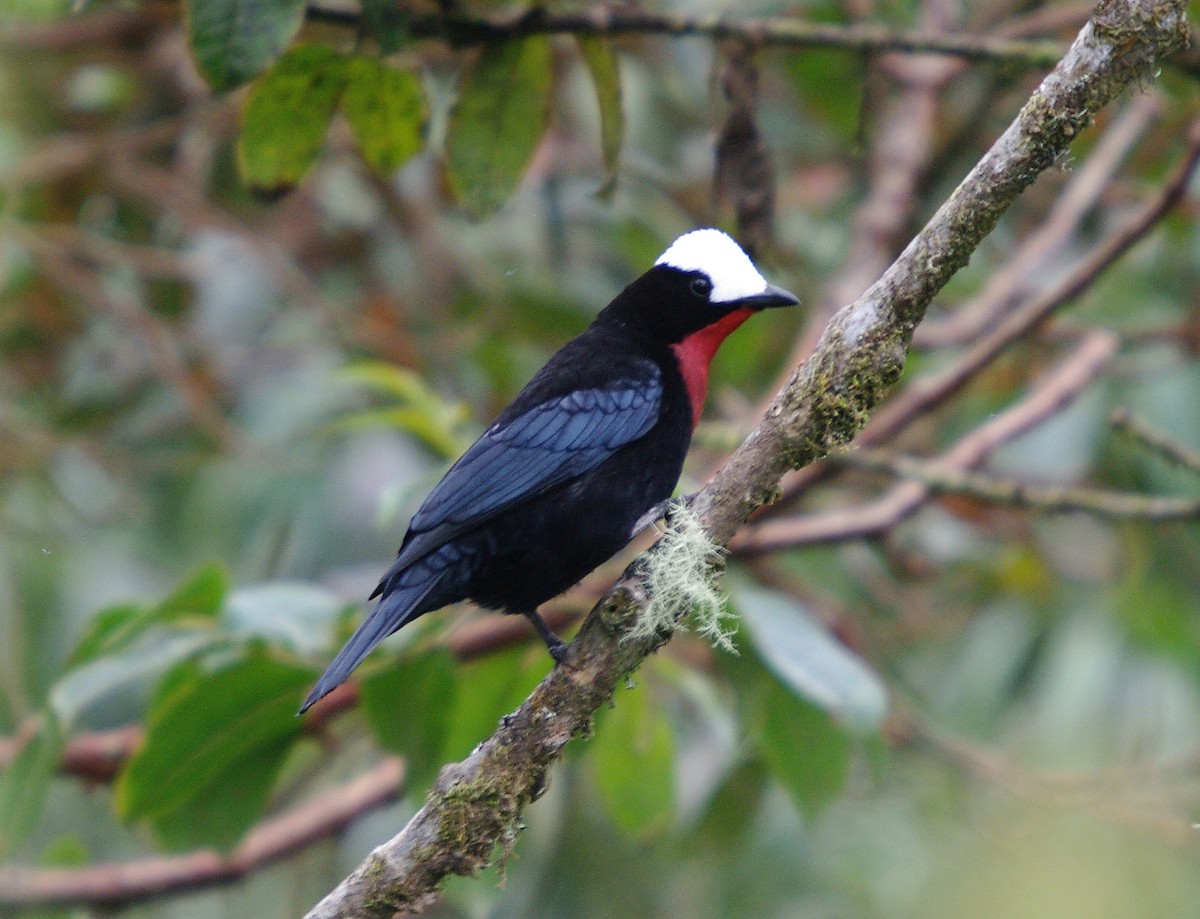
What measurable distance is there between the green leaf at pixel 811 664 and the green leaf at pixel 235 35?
168 centimetres

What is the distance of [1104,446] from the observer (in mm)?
5379

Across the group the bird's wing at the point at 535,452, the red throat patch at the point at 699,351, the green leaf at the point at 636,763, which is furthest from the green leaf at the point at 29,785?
the red throat patch at the point at 699,351

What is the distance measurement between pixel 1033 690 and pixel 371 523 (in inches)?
104

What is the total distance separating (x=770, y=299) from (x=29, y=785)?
198 centimetres

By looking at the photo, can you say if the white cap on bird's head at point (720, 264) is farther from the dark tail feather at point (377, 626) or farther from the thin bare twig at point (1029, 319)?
the dark tail feather at point (377, 626)

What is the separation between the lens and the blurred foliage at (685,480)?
4500 mm

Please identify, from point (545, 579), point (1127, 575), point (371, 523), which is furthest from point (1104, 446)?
point (545, 579)

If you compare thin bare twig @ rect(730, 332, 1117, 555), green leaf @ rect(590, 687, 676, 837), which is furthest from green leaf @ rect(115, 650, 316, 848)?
thin bare twig @ rect(730, 332, 1117, 555)

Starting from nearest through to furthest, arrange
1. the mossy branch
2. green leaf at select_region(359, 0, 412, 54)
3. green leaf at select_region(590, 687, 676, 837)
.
→ the mossy branch, green leaf at select_region(359, 0, 412, 54), green leaf at select_region(590, 687, 676, 837)

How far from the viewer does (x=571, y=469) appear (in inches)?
118

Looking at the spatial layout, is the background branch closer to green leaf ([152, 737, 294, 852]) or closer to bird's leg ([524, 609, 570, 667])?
green leaf ([152, 737, 294, 852])

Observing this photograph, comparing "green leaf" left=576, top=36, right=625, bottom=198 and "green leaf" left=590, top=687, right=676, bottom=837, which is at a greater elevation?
"green leaf" left=576, top=36, right=625, bottom=198

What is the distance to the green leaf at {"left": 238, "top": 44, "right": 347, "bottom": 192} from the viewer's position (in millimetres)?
3061

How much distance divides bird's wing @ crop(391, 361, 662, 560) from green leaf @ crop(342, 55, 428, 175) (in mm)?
672
